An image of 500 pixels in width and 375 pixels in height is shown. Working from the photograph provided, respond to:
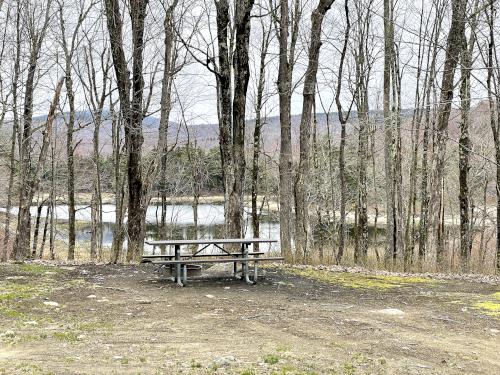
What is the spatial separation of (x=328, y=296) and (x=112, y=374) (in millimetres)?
3953

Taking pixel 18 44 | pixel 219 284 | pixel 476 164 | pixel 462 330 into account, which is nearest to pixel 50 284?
pixel 219 284

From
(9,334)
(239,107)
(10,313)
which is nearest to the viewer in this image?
(9,334)

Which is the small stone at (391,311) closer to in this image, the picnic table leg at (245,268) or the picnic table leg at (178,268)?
the picnic table leg at (245,268)

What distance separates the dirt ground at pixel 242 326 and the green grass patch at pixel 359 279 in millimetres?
72

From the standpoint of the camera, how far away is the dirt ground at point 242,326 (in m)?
3.71

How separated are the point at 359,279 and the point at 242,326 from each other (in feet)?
13.2

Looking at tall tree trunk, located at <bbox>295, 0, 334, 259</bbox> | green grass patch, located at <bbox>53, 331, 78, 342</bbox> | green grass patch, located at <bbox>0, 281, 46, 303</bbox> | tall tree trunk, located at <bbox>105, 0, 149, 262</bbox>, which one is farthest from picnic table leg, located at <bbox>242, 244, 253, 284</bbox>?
tall tree trunk, located at <bbox>105, 0, 149, 262</bbox>

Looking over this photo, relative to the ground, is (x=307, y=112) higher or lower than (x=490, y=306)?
higher

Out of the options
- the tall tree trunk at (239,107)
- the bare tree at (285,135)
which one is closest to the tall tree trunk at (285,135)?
the bare tree at (285,135)

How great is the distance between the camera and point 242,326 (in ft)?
16.2

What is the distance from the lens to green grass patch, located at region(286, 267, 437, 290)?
7867 millimetres

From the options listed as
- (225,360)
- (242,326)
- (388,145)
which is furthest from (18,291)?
(388,145)

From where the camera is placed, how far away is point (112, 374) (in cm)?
337

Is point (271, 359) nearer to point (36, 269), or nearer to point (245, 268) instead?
point (245, 268)
